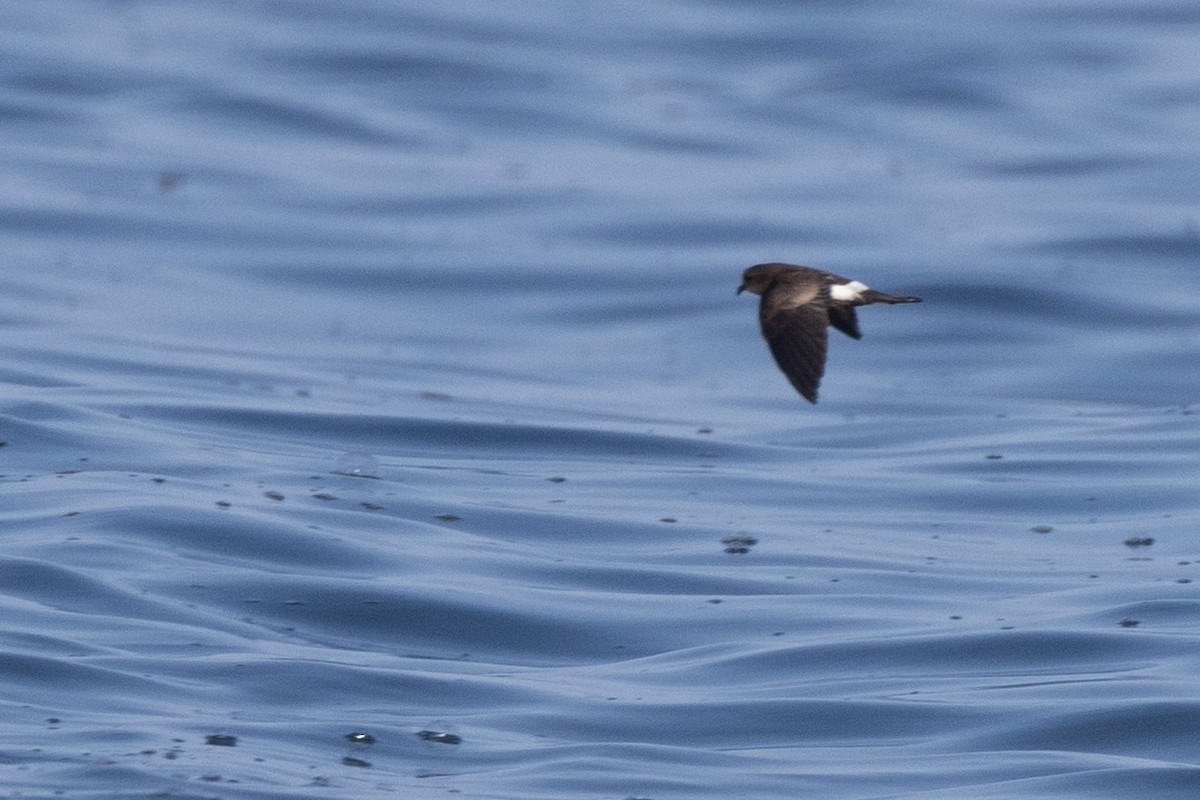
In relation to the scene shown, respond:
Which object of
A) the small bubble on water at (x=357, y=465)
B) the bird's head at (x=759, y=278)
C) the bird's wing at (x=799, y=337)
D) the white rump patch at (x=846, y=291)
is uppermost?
the small bubble on water at (x=357, y=465)

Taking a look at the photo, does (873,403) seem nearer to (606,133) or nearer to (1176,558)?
(1176,558)

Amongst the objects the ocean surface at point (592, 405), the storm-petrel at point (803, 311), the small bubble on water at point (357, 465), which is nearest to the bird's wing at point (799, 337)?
the storm-petrel at point (803, 311)

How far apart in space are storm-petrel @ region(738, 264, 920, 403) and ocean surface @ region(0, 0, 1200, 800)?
1825 millimetres

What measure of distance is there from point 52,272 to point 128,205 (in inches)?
189

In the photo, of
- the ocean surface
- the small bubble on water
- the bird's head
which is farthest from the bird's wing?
the small bubble on water

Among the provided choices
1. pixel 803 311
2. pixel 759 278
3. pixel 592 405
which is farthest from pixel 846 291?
pixel 592 405

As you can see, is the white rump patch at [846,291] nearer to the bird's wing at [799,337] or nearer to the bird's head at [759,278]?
the bird's wing at [799,337]

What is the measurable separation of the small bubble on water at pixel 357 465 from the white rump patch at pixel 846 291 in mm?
7391

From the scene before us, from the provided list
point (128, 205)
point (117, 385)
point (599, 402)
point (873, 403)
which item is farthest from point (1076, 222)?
point (117, 385)

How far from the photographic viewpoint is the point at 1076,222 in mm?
28688

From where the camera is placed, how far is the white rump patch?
9039 mm

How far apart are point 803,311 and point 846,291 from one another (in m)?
0.31

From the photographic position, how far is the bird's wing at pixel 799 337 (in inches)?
325

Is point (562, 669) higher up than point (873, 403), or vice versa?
point (873, 403)
